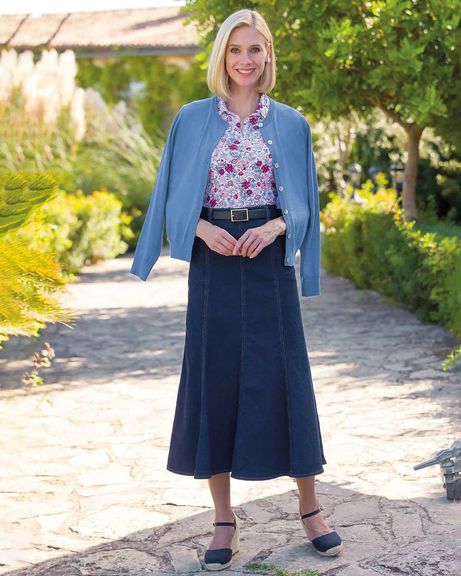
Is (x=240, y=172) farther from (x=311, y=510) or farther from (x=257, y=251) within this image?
(x=311, y=510)

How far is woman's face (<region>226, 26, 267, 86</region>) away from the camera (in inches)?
147

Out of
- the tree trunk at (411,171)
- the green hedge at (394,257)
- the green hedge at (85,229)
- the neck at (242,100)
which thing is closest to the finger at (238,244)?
the neck at (242,100)

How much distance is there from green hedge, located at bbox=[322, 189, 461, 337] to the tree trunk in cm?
17

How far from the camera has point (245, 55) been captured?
3.73 metres

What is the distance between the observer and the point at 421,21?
9492 mm

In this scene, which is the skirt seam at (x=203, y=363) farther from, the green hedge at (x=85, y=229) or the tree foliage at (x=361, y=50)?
the green hedge at (x=85, y=229)

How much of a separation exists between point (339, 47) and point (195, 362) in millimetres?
5959

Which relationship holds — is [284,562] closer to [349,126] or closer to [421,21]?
[421,21]

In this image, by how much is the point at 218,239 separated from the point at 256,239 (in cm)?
13

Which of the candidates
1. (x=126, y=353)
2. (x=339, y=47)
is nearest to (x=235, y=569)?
(x=126, y=353)

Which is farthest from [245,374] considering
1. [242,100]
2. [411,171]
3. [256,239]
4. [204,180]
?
[411,171]

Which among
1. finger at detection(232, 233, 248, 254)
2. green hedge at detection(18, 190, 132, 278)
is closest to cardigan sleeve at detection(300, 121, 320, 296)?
finger at detection(232, 233, 248, 254)

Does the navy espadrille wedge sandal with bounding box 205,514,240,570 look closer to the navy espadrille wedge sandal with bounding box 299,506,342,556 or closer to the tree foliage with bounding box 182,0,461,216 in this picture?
the navy espadrille wedge sandal with bounding box 299,506,342,556

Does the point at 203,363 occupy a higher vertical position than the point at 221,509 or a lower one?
higher
